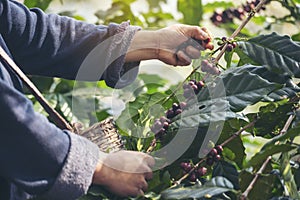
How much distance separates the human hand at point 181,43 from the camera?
3.33ft

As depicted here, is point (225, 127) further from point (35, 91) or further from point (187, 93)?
point (35, 91)

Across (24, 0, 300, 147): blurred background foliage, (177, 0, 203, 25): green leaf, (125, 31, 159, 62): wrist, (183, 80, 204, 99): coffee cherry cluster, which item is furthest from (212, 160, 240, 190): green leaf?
(177, 0, 203, 25): green leaf

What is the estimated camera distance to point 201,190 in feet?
2.60

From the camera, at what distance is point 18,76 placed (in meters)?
0.87

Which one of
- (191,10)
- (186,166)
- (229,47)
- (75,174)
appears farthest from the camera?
(191,10)

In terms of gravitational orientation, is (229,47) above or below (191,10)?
above

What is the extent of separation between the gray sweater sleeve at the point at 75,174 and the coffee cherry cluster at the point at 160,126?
13cm

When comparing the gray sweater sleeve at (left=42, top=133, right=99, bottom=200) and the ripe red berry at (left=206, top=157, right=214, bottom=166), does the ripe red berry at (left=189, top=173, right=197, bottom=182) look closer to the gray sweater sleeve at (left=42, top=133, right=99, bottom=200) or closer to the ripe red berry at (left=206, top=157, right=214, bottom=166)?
the ripe red berry at (left=206, top=157, right=214, bottom=166)

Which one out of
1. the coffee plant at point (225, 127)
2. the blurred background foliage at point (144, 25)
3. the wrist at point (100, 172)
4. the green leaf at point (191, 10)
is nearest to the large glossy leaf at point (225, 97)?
the coffee plant at point (225, 127)

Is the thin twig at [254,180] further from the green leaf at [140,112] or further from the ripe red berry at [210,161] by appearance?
the green leaf at [140,112]

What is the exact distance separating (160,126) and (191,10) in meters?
0.88

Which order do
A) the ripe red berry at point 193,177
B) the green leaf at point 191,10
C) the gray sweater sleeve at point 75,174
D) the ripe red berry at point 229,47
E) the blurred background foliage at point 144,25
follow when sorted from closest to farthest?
the gray sweater sleeve at point 75,174
the ripe red berry at point 193,177
the ripe red berry at point 229,47
the blurred background foliage at point 144,25
the green leaf at point 191,10

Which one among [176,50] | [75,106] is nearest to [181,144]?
[176,50]

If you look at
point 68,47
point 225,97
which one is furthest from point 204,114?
point 68,47
